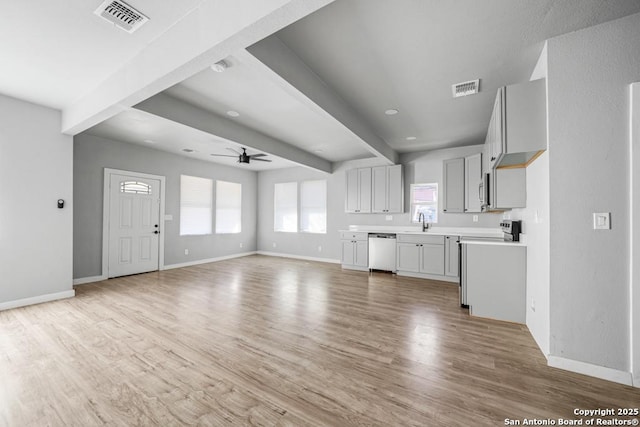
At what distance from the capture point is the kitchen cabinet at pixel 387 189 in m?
6.12

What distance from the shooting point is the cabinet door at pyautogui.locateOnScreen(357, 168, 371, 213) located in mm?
6527

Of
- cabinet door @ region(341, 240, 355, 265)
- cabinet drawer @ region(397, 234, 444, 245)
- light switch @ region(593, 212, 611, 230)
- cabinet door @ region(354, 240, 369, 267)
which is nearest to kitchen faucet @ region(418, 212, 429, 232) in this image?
cabinet drawer @ region(397, 234, 444, 245)

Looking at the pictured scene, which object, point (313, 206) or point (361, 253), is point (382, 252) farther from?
point (313, 206)

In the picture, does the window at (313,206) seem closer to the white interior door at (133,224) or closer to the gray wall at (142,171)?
the gray wall at (142,171)

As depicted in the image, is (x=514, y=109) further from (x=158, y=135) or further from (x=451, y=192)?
(x=158, y=135)

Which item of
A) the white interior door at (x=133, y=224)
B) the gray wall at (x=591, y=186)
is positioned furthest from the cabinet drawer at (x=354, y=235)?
the white interior door at (x=133, y=224)

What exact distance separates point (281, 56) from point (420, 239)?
171 inches

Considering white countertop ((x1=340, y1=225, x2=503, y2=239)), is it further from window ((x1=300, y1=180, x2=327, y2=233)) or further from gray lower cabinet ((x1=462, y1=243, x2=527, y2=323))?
gray lower cabinet ((x1=462, y1=243, x2=527, y2=323))

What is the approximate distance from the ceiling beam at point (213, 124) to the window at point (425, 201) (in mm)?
2802

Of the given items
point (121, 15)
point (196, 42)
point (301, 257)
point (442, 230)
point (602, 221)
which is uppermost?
point (121, 15)

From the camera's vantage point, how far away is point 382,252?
234 inches

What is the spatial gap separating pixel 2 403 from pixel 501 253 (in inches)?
177

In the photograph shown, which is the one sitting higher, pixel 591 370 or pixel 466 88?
pixel 466 88

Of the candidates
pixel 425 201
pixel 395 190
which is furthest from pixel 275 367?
pixel 425 201
